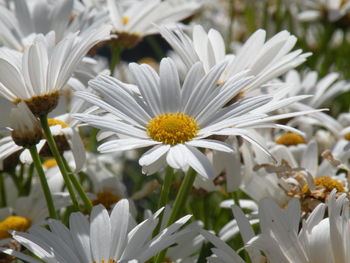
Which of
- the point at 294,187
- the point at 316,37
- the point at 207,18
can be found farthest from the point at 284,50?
the point at 316,37

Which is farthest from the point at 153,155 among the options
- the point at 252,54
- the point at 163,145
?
the point at 252,54

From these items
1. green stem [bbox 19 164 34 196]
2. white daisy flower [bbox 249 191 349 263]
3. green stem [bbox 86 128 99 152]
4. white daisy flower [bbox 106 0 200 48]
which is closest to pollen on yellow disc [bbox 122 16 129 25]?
white daisy flower [bbox 106 0 200 48]

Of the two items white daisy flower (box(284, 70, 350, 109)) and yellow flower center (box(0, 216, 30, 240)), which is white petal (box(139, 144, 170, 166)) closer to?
yellow flower center (box(0, 216, 30, 240))

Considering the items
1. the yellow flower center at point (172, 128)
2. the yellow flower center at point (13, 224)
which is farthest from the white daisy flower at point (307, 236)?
the yellow flower center at point (13, 224)

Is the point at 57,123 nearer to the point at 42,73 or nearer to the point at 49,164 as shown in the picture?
the point at 42,73

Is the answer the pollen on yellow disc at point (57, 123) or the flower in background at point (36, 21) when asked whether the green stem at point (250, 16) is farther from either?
the pollen on yellow disc at point (57, 123)
